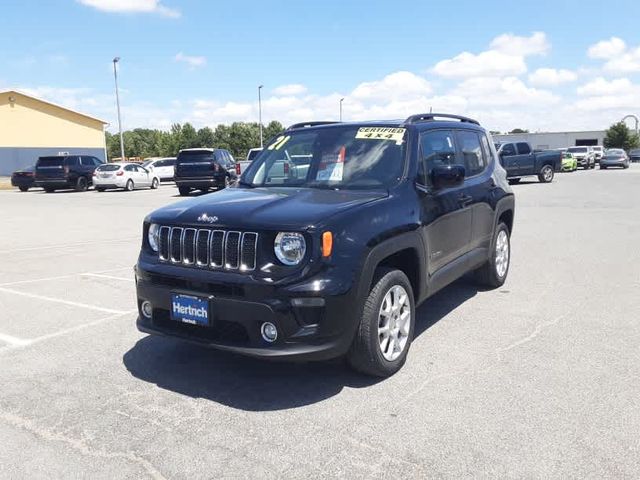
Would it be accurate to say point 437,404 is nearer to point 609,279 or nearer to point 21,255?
point 609,279

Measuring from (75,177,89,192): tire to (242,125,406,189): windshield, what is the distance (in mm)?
23927

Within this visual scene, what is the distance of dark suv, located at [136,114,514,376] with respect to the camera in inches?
138

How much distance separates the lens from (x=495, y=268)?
6453 millimetres

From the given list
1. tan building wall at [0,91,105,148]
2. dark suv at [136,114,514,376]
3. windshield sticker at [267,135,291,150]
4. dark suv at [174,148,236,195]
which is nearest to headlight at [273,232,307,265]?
dark suv at [136,114,514,376]

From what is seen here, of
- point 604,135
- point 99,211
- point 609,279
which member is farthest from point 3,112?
point 604,135

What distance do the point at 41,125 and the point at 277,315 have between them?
4856cm

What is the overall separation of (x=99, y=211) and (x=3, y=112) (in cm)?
3266

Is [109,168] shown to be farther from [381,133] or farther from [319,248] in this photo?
[319,248]

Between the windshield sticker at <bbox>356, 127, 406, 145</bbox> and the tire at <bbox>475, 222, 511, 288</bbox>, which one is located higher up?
the windshield sticker at <bbox>356, 127, 406, 145</bbox>

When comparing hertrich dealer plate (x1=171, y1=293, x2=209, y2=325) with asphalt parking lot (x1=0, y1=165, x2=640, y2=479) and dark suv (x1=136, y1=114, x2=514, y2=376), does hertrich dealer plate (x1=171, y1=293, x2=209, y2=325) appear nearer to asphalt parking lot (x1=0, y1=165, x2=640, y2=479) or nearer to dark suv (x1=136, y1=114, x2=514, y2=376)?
dark suv (x1=136, y1=114, x2=514, y2=376)

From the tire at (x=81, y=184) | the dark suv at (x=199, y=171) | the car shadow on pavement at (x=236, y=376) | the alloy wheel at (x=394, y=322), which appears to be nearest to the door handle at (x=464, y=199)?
the alloy wheel at (x=394, y=322)

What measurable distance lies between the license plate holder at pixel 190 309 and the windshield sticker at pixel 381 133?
2.05 m

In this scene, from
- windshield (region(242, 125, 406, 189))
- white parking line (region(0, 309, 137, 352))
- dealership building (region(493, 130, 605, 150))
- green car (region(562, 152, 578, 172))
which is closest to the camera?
windshield (region(242, 125, 406, 189))

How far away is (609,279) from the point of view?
22.7ft
